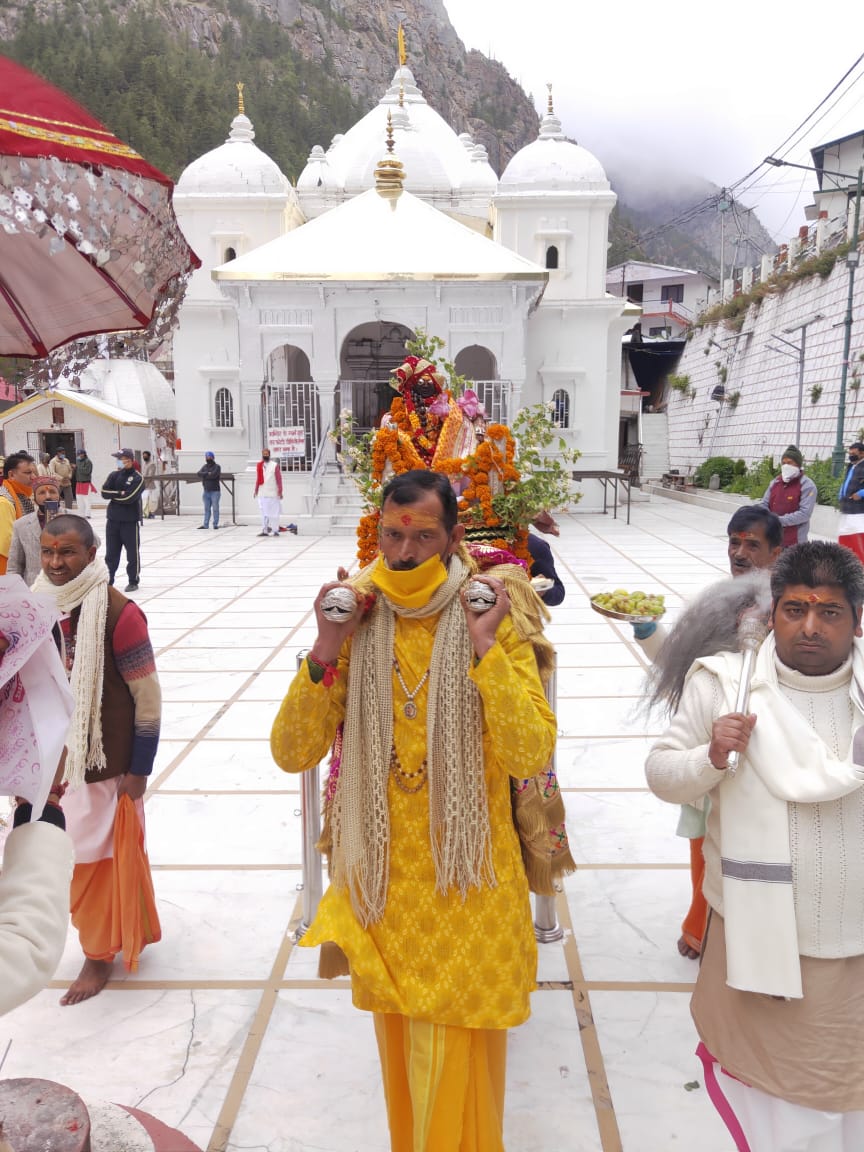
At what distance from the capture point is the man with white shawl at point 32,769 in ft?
4.12

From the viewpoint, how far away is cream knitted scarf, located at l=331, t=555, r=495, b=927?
6.27 ft

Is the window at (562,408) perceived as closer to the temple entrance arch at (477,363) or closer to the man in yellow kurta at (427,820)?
the temple entrance arch at (477,363)

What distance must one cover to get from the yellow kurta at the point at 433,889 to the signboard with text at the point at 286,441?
47.4ft

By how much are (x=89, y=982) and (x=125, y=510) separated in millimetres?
7475

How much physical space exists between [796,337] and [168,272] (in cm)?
2151

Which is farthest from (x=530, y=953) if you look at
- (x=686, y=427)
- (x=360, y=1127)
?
(x=686, y=427)

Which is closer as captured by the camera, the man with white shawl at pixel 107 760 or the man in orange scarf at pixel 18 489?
the man with white shawl at pixel 107 760

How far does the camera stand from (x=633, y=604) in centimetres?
276

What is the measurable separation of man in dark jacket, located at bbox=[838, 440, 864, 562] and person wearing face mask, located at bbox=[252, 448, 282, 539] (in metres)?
9.31

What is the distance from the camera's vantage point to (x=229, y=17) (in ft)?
246

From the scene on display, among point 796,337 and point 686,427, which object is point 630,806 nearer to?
point 796,337

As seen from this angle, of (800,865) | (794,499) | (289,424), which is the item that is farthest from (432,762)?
(289,424)

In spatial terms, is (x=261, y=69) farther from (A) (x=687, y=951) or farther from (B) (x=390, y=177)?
(A) (x=687, y=951)

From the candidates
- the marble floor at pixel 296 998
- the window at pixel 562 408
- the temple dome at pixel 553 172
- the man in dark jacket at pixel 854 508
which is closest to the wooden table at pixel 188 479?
the window at pixel 562 408
